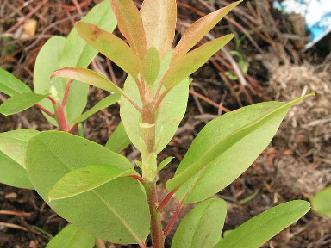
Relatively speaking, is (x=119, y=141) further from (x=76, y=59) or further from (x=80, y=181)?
(x=80, y=181)

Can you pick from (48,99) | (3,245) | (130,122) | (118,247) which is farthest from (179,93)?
(3,245)

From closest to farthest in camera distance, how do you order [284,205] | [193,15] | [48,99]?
1. [284,205]
2. [48,99]
3. [193,15]

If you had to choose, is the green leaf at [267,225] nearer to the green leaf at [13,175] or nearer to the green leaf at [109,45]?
A: the green leaf at [109,45]

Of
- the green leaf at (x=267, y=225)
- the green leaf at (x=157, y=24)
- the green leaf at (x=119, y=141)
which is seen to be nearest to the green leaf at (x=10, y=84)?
the green leaf at (x=119, y=141)

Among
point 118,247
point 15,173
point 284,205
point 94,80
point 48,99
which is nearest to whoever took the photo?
point 94,80

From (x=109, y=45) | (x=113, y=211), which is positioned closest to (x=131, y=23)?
(x=109, y=45)

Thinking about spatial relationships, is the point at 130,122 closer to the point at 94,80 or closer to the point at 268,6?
the point at 94,80
